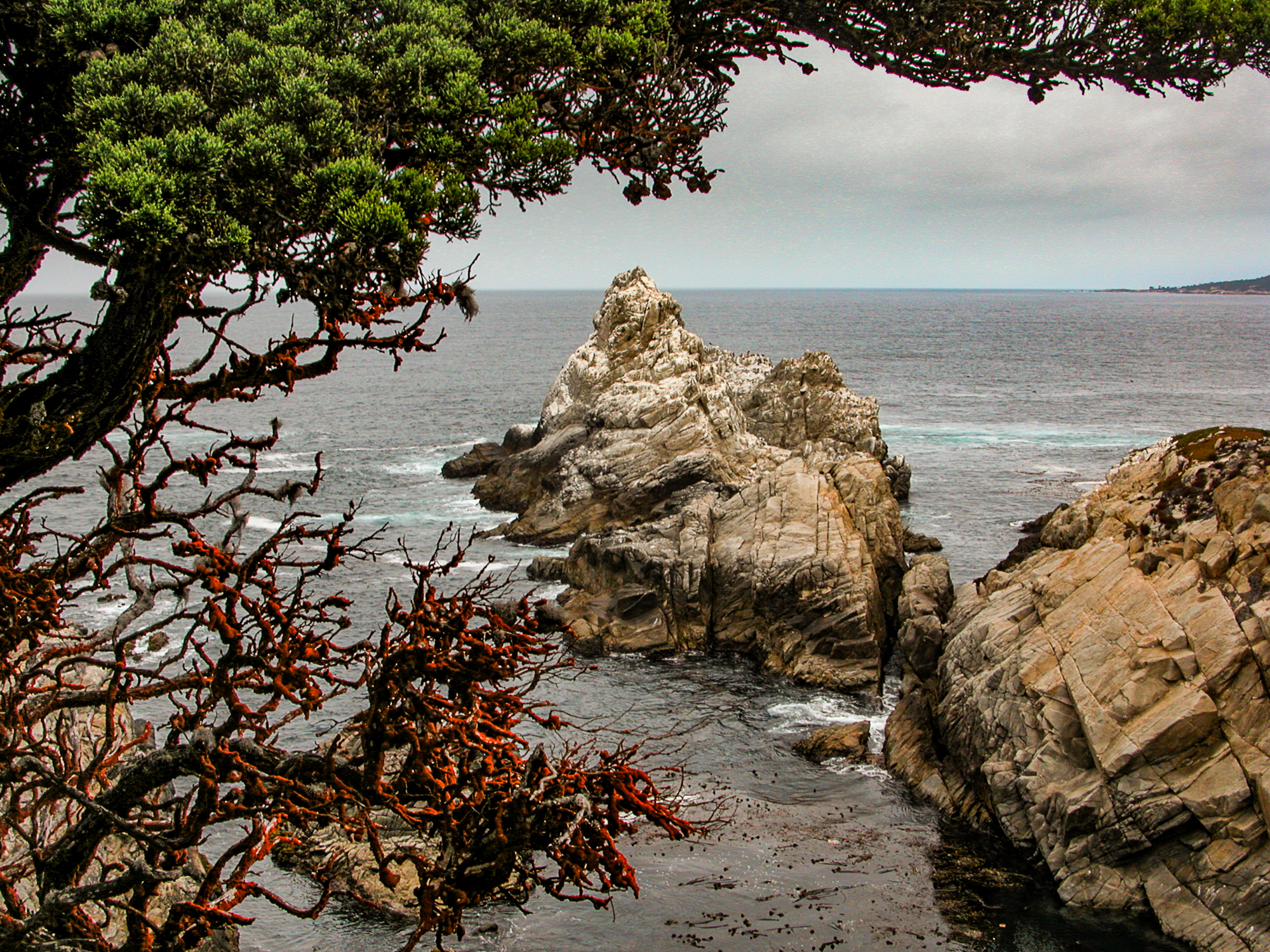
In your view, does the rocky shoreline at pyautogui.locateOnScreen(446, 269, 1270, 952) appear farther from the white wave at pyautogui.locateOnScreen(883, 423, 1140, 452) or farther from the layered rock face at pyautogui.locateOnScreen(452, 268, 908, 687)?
the white wave at pyautogui.locateOnScreen(883, 423, 1140, 452)

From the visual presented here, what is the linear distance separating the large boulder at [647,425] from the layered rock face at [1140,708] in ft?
60.3

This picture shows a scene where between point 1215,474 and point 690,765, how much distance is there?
13.9 meters

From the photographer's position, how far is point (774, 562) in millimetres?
31250

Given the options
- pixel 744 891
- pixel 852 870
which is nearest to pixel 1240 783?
pixel 852 870

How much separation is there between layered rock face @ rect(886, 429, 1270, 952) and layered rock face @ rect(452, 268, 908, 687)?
6.33 m

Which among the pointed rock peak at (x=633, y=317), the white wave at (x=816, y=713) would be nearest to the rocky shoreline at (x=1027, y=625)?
the white wave at (x=816, y=713)

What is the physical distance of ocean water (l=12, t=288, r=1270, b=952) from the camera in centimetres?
1842

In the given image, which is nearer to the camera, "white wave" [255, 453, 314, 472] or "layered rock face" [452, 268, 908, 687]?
"layered rock face" [452, 268, 908, 687]

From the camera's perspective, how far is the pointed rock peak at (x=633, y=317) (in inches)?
1961

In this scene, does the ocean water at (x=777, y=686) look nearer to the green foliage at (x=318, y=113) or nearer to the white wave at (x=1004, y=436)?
the white wave at (x=1004, y=436)

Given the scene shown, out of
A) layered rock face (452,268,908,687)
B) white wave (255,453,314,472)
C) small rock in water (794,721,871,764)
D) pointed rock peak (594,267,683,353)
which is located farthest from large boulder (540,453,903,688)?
white wave (255,453,314,472)

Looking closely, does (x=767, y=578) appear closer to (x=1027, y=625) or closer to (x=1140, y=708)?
(x=1027, y=625)

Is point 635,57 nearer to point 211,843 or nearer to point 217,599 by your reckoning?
point 217,599

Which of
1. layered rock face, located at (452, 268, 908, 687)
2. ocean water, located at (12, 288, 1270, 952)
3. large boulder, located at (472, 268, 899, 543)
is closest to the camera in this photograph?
ocean water, located at (12, 288, 1270, 952)
